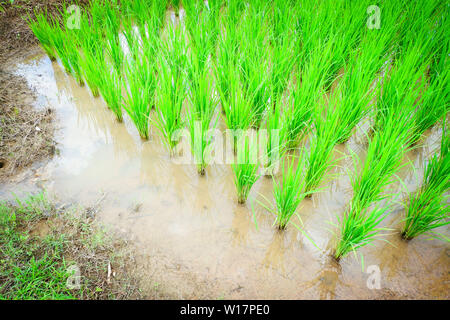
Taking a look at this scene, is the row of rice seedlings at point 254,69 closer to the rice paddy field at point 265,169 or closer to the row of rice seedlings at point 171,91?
the rice paddy field at point 265,169

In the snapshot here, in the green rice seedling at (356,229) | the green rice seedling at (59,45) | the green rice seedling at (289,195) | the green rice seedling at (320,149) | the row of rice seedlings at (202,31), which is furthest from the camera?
the green rice seedling at (59,45)

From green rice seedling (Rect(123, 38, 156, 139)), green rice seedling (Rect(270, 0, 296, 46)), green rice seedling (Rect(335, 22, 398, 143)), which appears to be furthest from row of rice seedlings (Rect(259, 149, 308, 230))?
green rice seedling (Rect(270, 0, 296, 46))

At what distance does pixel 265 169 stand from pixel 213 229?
1.75 ft

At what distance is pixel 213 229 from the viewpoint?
153 centimetres

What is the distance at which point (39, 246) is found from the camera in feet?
4.50

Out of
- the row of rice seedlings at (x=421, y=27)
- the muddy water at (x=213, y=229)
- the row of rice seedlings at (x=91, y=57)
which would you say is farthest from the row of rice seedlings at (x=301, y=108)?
the row of rice seedlings at (x=91, y=57)

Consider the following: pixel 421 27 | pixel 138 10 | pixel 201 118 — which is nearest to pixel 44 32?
pixel 138 10

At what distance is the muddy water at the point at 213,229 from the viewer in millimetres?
1311

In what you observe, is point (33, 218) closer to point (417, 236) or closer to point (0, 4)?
point (417, 236)

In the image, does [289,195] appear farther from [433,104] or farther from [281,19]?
[281,19]

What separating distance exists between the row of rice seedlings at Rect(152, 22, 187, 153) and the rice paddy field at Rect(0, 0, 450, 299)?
0.05 feet

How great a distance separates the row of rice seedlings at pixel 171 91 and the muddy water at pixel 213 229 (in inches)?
9.6

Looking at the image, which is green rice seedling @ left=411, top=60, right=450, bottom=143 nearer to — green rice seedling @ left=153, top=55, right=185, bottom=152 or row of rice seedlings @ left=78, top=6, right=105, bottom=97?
green rice seedling @ left=153, top=55, right=185, bottom=152

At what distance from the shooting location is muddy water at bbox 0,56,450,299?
131 centimetres
